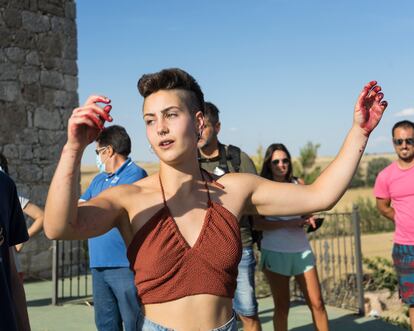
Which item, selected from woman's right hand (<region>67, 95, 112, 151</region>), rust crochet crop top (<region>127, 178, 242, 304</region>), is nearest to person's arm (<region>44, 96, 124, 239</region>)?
woman's right hand (<region>67, 95, 112, 151</region>)

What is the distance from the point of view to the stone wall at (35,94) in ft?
29.0

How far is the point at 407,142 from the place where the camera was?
4.93 meters

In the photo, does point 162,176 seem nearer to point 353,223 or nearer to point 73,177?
point 73,177

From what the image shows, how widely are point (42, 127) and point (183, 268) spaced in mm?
7643

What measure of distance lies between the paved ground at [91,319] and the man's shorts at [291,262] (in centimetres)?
134

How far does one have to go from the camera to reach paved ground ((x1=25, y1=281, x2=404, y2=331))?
5.95 m

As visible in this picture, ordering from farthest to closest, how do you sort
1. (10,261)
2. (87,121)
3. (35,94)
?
(35,94)
(10,261)
(87,121)

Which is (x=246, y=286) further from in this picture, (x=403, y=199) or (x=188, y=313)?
(x=188, y=313)

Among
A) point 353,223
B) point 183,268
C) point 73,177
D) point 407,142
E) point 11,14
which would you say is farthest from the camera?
point 11,14

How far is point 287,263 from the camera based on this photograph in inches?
188

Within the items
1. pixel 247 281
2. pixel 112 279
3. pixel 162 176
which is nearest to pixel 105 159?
pixel 112 279

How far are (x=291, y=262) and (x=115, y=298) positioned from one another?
158 centimetres

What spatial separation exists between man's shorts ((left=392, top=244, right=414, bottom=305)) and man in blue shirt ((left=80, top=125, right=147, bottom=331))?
2293 mm

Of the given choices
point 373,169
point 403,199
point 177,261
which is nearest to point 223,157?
point 403,199
